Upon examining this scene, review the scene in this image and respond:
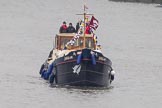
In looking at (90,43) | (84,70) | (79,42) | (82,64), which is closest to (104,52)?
(90,43)

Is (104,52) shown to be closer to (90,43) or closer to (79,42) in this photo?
(90,43)

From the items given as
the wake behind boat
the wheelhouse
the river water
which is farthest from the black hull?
the wheelhouse

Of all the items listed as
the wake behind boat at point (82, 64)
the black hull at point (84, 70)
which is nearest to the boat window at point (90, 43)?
the wake behind boat at point (82, 64)

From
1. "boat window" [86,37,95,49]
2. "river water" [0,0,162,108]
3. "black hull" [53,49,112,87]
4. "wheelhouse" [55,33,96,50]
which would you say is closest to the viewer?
"river water" [0,0,162,108]

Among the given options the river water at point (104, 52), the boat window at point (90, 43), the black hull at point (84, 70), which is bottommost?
the river water at point (104, 52)

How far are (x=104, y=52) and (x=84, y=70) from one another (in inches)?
861

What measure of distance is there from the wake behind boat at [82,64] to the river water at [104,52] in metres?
0.49

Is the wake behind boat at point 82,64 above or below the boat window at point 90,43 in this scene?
below

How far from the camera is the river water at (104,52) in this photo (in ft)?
130

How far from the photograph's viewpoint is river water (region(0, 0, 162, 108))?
130ft

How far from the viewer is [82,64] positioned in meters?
41.0

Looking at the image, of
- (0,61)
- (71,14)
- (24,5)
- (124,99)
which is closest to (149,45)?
(0,61)

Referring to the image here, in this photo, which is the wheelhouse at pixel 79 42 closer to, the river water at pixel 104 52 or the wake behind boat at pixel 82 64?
the wake behind boat at pixel 82 64

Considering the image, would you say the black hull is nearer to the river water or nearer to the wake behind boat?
the wake behind boat
